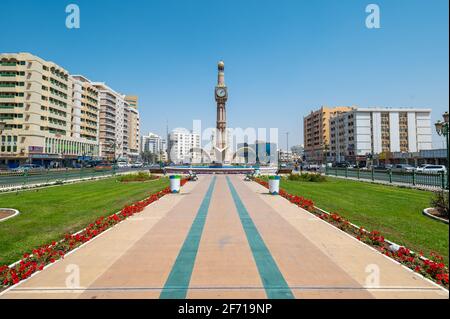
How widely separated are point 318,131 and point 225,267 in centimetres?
11138

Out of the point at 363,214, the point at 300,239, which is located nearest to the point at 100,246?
the point at 300,239

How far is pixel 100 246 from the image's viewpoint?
23.3 feet

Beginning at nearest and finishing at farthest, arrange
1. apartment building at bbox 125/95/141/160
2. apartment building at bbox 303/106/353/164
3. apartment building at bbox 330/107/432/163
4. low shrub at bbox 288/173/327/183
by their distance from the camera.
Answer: low shrub at bbox 288/173/327/183, apartment building at bbox 330/107/432/163, apartment building at bbox 303/106/353/164, apartment building at bbox 125/95/141/160

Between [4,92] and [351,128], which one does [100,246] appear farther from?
[351,128]

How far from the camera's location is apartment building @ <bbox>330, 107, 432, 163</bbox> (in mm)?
85000

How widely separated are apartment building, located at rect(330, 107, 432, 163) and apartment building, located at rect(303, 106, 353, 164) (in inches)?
439

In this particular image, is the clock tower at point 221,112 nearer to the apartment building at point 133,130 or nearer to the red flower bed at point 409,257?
the red flower bed at point 409,257

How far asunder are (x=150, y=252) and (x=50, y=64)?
238 feet

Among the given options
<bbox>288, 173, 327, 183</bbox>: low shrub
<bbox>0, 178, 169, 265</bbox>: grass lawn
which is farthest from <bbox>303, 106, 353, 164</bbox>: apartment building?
<bbox>0, 178, 169, 265</bbox>: grass lawn

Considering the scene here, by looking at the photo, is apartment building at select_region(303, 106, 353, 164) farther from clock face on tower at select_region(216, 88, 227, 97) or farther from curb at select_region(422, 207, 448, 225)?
curb at select_region(422, 207, 448, 225)

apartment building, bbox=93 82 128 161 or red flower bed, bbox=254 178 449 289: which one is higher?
apartment building, bbox=93 82 128 161

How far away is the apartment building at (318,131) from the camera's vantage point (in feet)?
341

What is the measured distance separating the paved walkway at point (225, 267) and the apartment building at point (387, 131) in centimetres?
8617

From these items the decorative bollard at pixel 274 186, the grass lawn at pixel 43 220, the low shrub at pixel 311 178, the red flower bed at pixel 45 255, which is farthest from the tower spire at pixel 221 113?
the red flower bed at pixel 45 255
